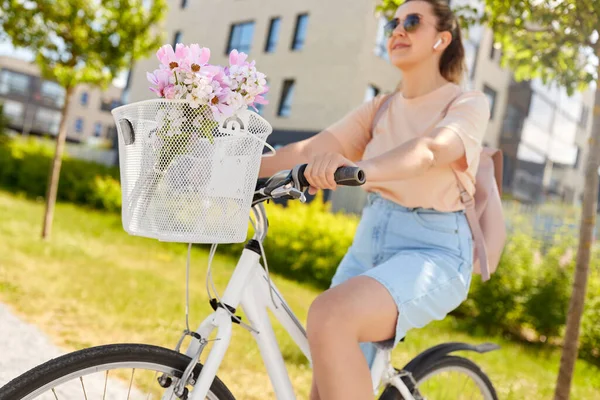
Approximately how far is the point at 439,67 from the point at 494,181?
523 mm

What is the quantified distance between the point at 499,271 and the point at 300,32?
41.6 ft

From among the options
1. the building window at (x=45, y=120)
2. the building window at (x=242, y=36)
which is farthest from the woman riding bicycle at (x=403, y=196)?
the building window at (x=45, y=120)

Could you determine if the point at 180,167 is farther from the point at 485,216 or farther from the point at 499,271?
the point at 499,271

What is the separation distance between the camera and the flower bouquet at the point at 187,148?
144 centimetres

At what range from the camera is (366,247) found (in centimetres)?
230

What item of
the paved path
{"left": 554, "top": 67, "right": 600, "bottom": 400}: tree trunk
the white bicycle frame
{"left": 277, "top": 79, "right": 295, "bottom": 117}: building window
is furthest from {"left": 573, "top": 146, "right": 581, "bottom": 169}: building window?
the white bicycle frame

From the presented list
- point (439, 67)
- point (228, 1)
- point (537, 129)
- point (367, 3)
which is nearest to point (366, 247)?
point (439, 67)

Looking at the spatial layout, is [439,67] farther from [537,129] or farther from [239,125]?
[537,129]

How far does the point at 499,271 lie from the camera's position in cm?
777

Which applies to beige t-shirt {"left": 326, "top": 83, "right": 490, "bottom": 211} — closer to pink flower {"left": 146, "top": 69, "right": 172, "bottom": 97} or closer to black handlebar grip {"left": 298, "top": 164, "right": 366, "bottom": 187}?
black handlebar grip {"left": 298, "top": 164, "right": 366, "bottom": 187}

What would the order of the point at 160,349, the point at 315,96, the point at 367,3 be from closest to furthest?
1. the point at 160,349
2. the point at 367,3
3. the point at 315,96

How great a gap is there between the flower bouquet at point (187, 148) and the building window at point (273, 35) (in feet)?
60.7

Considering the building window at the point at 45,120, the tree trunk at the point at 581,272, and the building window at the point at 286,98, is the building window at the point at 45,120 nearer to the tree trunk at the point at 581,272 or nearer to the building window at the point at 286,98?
the building window at the point at 286,98

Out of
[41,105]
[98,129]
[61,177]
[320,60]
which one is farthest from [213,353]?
[98,129]
